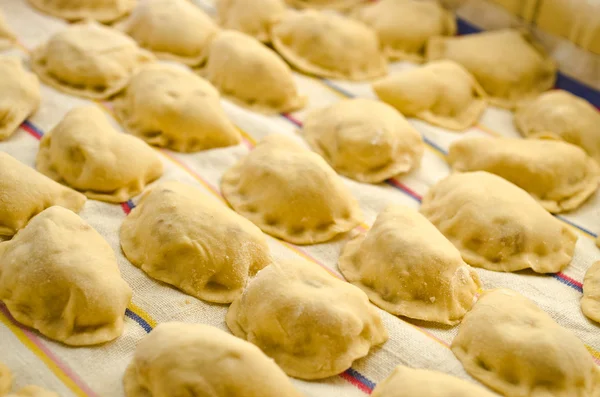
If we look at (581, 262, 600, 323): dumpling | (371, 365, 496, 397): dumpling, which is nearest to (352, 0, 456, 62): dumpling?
(581, 262, 600, 323): dumpling

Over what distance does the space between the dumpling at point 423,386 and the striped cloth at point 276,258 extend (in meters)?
0.08

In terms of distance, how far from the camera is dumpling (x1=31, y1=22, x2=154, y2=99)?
1.80 metres

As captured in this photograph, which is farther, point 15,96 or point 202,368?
point 15,96

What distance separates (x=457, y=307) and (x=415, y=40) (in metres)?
1.18

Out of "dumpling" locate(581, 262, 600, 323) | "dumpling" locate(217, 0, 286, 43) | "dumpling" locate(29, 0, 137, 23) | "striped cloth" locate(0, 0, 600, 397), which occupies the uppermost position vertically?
"dumpling" locate(217, 0, 286, 43)

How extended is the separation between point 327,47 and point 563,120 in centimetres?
72

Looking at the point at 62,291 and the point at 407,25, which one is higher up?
the point at 407,25

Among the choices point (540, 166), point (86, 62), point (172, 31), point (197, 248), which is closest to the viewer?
point (197, 248)

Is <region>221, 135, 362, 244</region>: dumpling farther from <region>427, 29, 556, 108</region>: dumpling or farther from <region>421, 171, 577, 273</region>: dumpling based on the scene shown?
<region>427, 29, 556, 108</region>: dumpling

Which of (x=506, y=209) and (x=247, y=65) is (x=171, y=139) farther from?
(x=506, y=209)

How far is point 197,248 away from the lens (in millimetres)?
1276

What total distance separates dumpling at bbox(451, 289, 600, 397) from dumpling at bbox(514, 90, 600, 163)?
0.73 meters

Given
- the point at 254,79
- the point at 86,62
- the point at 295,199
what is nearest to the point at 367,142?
the point at 295,199

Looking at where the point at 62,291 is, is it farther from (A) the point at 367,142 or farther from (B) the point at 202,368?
(A) the point at 367,142
